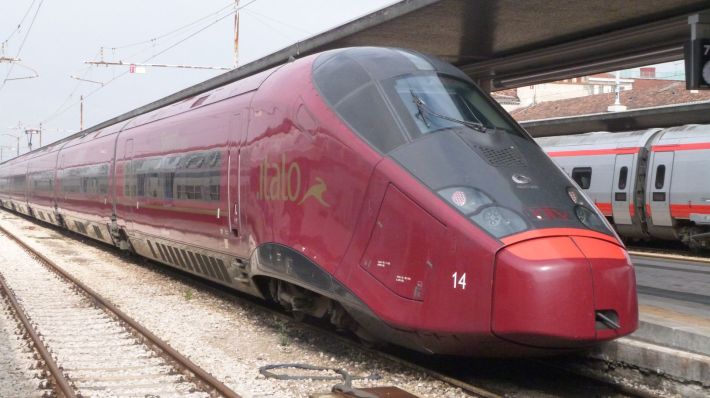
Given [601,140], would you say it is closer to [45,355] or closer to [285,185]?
[285,185]

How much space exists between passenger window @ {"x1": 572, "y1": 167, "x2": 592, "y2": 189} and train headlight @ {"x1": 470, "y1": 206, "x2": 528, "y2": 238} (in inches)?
550

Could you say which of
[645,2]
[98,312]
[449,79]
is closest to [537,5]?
[645,2]

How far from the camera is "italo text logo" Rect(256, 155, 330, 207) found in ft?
19.6

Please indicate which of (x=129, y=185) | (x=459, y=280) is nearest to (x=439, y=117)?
(x=459, y=280)

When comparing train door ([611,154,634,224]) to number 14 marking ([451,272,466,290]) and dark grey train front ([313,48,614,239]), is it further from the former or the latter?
number 14 marking ([451,272,466,290])

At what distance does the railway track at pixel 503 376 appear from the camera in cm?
544

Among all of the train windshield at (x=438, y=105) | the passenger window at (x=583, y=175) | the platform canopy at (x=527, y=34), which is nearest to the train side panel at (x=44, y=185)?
the platform canopy at (x=527, y=34)

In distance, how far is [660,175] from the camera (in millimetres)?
16094

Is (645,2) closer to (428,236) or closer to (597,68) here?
(597,68)

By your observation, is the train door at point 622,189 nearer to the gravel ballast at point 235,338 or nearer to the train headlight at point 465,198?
the gravel ballast at point 235,338

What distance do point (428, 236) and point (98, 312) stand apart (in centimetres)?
561

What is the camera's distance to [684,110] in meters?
16.5

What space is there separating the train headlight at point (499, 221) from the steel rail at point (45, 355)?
3.13 m

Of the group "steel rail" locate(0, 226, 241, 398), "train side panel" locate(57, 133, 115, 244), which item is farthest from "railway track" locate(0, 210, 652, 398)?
"train side panel" locate(57, 133, 115, 244)
